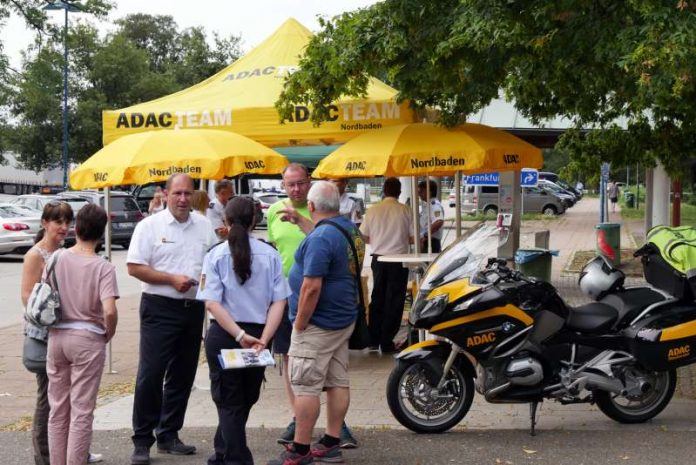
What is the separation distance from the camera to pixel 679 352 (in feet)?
23.5

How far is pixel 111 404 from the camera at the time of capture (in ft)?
27.9

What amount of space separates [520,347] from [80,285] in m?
3.06

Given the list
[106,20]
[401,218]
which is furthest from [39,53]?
[401,218]

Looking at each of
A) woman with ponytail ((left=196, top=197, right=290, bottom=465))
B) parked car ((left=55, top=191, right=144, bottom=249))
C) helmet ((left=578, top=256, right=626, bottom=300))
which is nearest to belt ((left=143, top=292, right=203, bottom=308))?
woman with ponytail ((left=196, top=197, right=290, bottom=465))

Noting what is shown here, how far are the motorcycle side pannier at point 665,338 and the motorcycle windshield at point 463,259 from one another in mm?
1172

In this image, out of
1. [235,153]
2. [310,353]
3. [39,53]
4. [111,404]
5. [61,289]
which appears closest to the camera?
[61,289]

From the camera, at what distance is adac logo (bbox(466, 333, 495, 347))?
272 inches

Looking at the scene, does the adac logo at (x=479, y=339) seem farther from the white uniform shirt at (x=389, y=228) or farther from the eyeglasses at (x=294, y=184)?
the white uniform shirt at (x=389, y=228)

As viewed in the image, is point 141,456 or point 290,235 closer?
point 141,456

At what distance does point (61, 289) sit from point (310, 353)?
1525 millimetres

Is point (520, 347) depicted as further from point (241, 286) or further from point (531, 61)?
point (531, 61)

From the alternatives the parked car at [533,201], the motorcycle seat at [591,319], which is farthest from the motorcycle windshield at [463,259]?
the parked car at [533,201]

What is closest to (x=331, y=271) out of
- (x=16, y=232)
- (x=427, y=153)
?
(x=427, y=153)

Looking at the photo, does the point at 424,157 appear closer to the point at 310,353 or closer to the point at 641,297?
the point at 641,297
